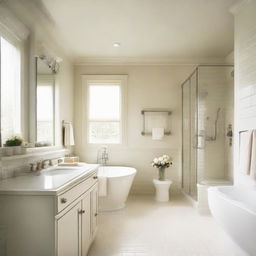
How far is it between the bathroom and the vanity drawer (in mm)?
11

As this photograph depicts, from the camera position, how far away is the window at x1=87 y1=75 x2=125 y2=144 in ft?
14.7

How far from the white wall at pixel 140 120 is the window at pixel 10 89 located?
2115mm

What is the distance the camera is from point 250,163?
7.22 feet

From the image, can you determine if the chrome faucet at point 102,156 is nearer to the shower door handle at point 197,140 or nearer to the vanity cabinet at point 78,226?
the shower door handle at point 197,140

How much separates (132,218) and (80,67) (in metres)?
3.04

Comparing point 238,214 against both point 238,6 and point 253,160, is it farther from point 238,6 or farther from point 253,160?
point 238,6

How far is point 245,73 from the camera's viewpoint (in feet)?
7.93

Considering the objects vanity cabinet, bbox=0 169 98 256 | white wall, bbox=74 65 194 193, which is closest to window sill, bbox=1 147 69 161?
vanity cabinet, bbox=0 169 98 256

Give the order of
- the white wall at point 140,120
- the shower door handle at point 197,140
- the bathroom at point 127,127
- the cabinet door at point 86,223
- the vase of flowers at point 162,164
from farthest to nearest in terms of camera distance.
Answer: the white wall at point 140,120
the vase of flowers at point 162,164
the shower door handle at point 197,140
the cabinet door at point 86,223
the bathroom at point 127,127

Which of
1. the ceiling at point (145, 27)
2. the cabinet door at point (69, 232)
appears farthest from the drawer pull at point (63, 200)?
the ceiling at point (145, 27)

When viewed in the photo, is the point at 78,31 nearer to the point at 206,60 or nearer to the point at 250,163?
the point at 206,60

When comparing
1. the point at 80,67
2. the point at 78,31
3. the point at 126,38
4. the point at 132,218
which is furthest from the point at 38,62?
the point at 132,218

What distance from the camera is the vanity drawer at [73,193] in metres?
1.51

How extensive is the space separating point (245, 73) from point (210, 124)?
1.61 m
